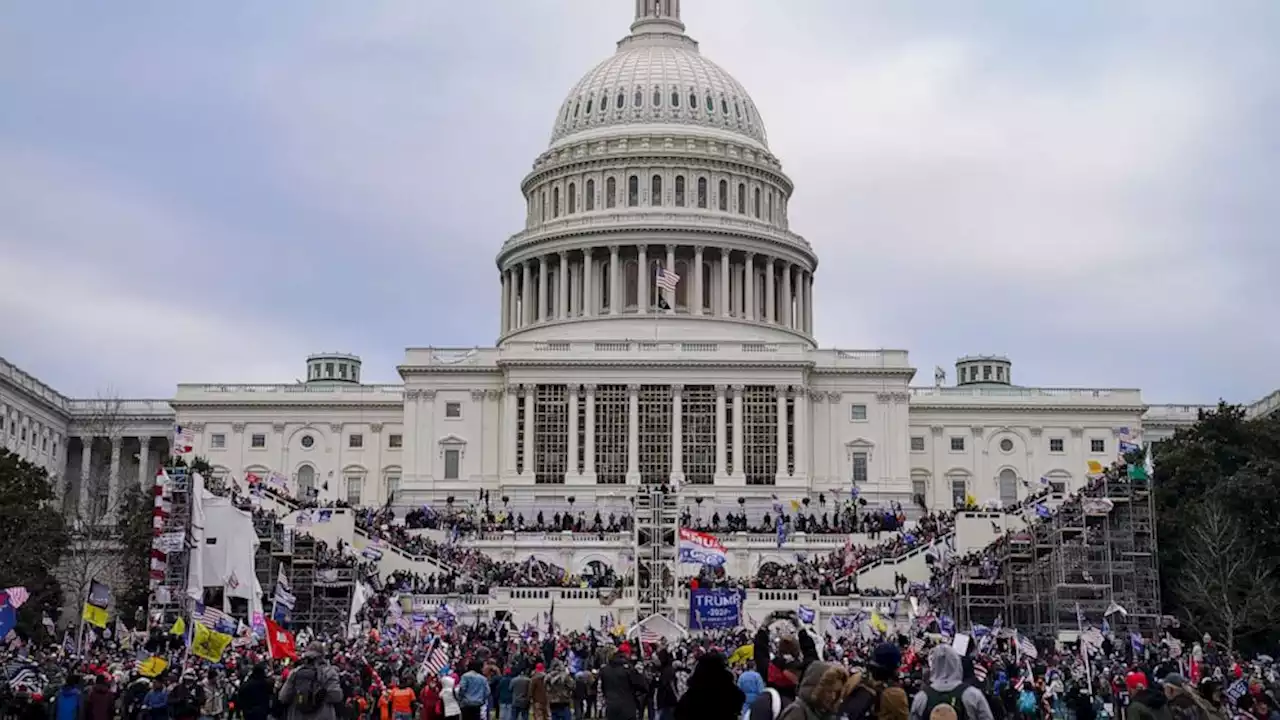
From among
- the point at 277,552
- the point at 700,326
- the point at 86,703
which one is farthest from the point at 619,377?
the point at 86,703

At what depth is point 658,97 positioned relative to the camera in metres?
125

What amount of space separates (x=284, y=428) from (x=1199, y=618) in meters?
68.5

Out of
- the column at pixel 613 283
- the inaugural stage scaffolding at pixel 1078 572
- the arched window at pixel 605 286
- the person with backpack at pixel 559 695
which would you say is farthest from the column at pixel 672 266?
the person with backpack at pixel 559 695

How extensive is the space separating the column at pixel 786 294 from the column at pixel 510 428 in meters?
25.4

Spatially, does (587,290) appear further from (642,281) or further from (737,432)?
(737,432)

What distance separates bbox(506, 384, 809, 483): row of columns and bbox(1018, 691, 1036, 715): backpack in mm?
66137

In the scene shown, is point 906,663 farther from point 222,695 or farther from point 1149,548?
point 1149,548

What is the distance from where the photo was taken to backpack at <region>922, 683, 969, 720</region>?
16.4 metres

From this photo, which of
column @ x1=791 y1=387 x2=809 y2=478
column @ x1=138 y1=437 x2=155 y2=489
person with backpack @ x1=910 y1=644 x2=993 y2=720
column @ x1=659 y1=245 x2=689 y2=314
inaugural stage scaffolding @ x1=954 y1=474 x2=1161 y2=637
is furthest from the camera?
column @ x1=138 y1=437 x2=155 y2=489

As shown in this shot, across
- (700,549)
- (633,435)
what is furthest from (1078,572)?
(633,435)

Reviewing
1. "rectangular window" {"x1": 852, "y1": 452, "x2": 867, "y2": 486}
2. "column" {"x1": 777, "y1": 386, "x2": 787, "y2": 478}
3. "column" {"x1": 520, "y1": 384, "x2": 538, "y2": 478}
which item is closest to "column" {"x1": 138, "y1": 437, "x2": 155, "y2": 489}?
"column" {"x1": 520, "y1": 384, "x2": 538, "y2": 478}

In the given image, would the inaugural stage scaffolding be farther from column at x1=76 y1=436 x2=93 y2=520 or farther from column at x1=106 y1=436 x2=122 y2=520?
column at x1=76 y1=436 x2=93 y2=520

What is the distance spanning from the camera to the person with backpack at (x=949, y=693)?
643 inches

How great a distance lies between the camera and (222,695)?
113 ft
